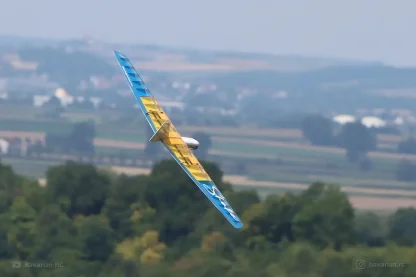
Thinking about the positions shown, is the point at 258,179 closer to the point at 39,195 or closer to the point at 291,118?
the point at 39,195

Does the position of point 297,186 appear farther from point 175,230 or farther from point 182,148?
point 182,148

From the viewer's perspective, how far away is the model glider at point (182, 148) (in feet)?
110

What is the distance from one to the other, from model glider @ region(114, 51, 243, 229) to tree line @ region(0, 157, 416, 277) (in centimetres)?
564

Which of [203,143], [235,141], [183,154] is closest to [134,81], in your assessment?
[183,154]

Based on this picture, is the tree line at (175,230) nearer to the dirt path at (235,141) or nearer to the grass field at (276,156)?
the grass field at (276,156)

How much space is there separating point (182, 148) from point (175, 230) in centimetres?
2411

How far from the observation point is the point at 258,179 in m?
108

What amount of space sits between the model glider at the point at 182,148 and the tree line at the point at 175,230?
5.64 metres

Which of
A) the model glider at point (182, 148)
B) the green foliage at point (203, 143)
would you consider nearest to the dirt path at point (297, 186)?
the green foliage at point (203, 143)

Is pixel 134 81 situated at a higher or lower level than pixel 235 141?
higher

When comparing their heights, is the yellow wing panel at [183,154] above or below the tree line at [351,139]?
above

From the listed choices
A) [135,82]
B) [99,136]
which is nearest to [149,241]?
[135,82]

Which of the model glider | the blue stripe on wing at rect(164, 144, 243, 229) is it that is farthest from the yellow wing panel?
the blue stripe on wing at rect(164, 144, 243, 229)

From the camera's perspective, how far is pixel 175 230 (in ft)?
196
